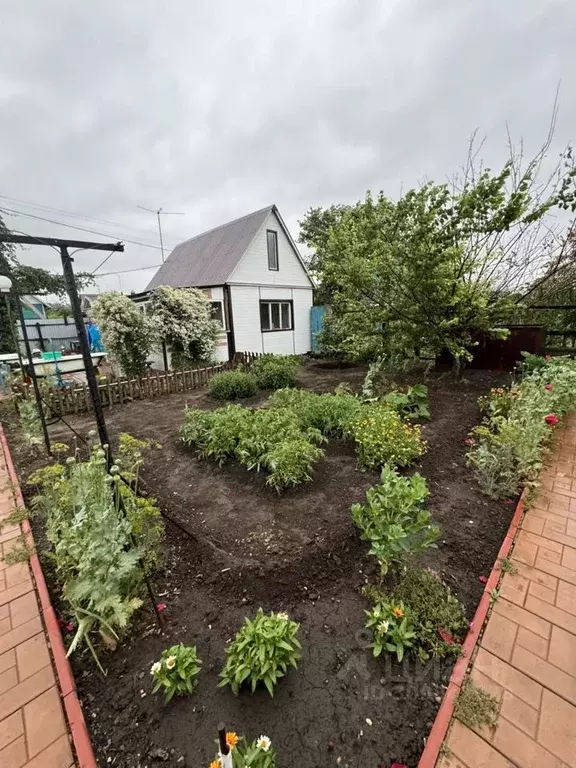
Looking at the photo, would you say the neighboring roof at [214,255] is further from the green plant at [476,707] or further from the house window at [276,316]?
the green plant at [476,707]

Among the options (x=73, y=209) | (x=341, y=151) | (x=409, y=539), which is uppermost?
(x=73, y=209)

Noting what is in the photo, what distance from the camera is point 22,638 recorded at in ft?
6.07

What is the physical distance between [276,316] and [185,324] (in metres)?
4.01

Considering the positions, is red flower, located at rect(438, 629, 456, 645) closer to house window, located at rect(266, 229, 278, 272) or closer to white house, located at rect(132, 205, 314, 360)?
white house, located at rect(132, 205, 314, 360)

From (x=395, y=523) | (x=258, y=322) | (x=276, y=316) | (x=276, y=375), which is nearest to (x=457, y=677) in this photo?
(x=395, y=523)

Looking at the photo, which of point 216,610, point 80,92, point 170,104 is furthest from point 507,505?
point 170,104

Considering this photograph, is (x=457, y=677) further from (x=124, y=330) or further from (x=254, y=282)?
(x=254, y=282)

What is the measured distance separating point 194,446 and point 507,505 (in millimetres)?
3614

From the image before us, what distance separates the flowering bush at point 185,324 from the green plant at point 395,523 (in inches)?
314

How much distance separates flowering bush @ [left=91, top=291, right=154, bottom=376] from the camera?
798 cm

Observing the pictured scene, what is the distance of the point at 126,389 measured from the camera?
23.0ft

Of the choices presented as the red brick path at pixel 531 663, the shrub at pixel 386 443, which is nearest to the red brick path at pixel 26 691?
the red brick path at pixel 531 663

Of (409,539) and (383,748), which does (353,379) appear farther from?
(383,748)

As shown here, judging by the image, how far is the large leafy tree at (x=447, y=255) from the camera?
5.07 meters
